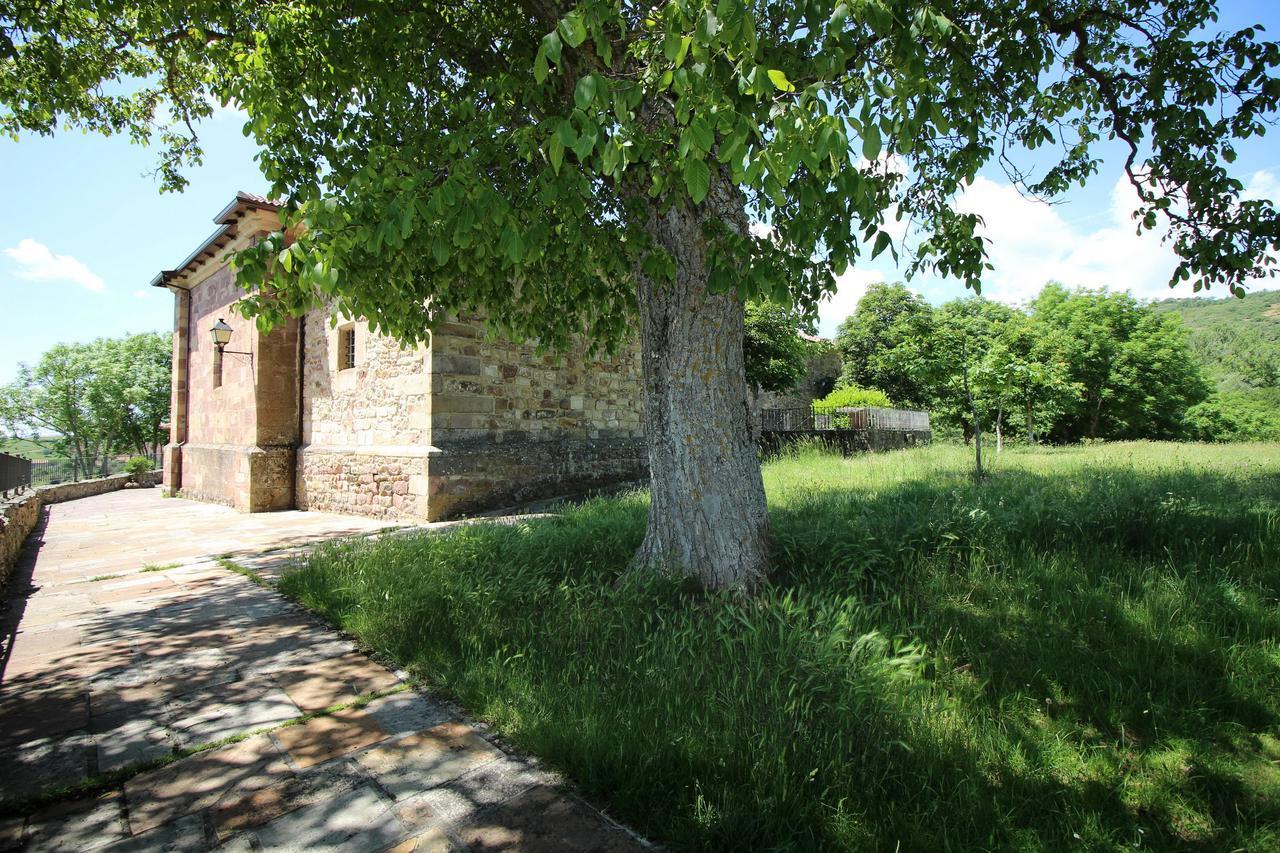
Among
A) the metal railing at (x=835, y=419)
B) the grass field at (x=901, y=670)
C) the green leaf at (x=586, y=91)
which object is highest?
the green leaf at (x=586, y=91)

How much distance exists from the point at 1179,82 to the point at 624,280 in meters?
4.79

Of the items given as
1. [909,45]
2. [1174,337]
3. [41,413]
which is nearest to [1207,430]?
[1174,337]

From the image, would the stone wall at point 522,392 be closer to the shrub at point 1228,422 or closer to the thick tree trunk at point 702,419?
the thick tree trunk at point 702,419

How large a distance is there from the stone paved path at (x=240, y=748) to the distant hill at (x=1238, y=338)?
1336 inches

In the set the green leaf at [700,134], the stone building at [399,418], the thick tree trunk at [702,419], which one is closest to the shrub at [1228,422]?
the stone building at [399,418]

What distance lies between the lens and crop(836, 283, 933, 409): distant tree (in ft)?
84.1

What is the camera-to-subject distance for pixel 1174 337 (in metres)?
24.7

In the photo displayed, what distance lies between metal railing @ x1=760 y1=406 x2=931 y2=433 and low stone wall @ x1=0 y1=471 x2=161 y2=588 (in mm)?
14721

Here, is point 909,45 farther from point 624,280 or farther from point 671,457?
point 624,280

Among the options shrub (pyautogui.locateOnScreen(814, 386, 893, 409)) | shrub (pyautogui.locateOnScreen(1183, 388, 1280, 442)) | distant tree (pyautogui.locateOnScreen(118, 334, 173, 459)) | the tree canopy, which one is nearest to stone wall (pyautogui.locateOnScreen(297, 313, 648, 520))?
shrub (pyautogui.locateOnScreen(814, 386, 893, 409))

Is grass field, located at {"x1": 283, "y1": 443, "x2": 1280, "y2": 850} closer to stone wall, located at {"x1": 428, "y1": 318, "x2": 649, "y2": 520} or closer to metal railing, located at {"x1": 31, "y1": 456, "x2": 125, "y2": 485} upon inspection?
stone wall, located at {"x1": 428, "y1": 318, "x2": 649, "y2": 520}

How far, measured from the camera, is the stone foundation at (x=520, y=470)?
8836mm

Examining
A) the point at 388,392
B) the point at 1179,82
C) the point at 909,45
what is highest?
the point at 1179,82

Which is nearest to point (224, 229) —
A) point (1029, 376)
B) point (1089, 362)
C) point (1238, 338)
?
point (1029, 376)
